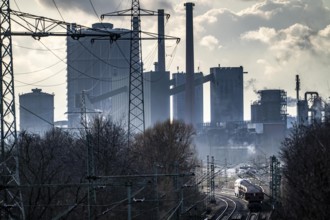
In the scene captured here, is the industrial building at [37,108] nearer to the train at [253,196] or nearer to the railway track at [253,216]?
the train at [253,196]

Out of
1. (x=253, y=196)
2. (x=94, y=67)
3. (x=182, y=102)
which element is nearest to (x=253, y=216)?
(x=253, y=196)

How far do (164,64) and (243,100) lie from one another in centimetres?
1834

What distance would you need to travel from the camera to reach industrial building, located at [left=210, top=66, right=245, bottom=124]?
132m

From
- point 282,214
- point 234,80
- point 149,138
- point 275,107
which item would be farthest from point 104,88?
point 282,214

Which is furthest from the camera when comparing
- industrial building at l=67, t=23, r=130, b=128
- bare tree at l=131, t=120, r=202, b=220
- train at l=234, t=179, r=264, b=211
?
industrial building at l=67, t=23, r=130, b=128

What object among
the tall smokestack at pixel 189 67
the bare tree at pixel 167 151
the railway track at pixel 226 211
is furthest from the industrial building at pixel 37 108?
the railway track at pixel 226 211

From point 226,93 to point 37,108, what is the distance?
3884 cm

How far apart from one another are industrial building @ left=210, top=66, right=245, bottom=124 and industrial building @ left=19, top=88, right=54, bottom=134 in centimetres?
3248

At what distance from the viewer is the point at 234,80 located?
435ft

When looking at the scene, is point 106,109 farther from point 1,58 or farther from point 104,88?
point 1,58

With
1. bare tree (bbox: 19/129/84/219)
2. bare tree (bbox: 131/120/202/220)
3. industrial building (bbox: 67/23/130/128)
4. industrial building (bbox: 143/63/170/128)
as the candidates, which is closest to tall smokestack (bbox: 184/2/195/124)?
industrial building (bbox: 143/63/170/128)

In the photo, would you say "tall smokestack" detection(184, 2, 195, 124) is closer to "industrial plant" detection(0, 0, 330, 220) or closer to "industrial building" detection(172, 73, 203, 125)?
"industrial plant" detection(0, 0, 330, 220)

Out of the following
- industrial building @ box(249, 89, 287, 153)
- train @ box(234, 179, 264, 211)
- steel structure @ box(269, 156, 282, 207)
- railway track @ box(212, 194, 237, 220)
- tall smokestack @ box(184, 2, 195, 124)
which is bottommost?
railway track @ box(212, 194, 237, 220)

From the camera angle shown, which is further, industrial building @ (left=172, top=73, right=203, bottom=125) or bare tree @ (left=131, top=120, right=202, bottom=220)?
industrial building @ (left=172, top=73, right=203, bottom=125)
